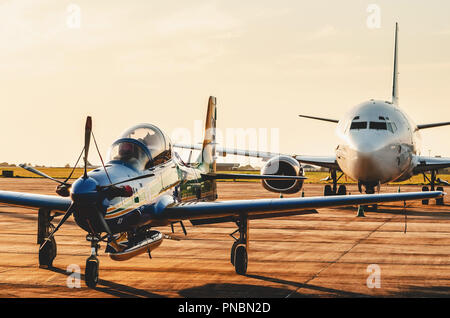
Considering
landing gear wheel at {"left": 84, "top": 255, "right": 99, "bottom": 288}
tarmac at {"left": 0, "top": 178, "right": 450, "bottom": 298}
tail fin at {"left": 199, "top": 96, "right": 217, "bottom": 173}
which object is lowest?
tarmac at {"left": 0, "top": 178, "right": 450, "bottom": 298}

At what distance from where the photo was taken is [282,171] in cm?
2370

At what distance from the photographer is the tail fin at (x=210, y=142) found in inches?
615

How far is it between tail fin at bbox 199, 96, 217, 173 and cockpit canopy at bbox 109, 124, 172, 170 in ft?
13.2

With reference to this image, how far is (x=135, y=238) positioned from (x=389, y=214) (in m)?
16.2

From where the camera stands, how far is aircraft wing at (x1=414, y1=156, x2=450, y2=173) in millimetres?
27656

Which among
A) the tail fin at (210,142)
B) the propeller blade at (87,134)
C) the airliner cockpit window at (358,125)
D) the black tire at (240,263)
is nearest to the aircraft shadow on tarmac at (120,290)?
the propeller blade at (87,134)

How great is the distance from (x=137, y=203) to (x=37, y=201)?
256cm

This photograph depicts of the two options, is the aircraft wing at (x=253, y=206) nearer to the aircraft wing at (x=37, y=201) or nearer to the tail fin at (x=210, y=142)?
the aircraft wing at (x=37, y=201)

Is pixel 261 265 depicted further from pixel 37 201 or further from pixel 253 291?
pixel 37 201

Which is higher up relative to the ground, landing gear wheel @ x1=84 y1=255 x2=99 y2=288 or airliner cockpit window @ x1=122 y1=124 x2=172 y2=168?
airliner cockpit window @ x1=122 y1=124 x2=172 y2=168

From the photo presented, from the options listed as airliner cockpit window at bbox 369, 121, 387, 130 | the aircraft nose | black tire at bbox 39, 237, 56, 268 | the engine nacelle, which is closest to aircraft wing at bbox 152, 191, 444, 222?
black tire at bbox 39, 237, 56, 268

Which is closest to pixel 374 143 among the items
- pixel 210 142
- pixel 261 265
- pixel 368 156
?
pixel 368 156

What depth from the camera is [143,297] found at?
8789mm

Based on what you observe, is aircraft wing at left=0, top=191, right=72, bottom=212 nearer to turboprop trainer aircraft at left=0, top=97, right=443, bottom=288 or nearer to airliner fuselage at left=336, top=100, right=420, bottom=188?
turboprop trainer aircraft at left=0, top=97, right=443, bottom=288
